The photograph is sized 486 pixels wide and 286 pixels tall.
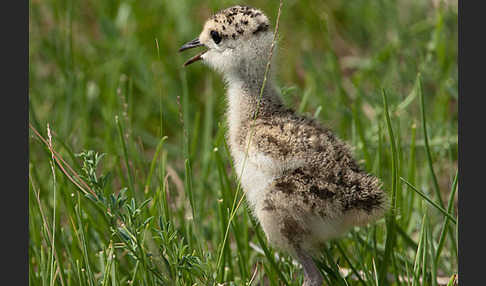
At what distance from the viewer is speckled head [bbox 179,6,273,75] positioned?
2.75m

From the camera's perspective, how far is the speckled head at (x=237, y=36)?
275 cm

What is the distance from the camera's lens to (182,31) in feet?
16.4

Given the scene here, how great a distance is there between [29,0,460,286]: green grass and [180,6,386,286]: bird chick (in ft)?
0.49

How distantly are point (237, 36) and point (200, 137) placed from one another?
1.81 meters

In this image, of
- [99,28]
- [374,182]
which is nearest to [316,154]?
[374,182]

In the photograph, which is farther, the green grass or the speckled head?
the speckled head

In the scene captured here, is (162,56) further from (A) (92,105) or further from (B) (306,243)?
(B) (306,243)

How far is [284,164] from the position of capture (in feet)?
8.09

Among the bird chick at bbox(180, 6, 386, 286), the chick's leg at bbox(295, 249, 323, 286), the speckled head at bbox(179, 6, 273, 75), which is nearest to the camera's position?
the bird chick at bbox(180, 6, 386, 286)

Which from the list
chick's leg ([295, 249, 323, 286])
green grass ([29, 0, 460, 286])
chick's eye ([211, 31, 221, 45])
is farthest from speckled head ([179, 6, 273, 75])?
chick's leg ([295, 249, 323, 286])

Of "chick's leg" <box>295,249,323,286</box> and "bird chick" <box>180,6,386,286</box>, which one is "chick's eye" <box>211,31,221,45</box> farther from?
"chick's leg" <box>295,249,323,286</box>

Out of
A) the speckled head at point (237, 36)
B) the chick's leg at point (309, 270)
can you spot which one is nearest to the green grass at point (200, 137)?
the chick's leg at point (309, 270)

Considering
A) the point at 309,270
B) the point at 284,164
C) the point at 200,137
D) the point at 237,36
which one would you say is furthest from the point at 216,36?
the point at 200,137

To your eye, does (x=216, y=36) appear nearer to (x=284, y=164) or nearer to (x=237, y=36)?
(x=237, y=36)
